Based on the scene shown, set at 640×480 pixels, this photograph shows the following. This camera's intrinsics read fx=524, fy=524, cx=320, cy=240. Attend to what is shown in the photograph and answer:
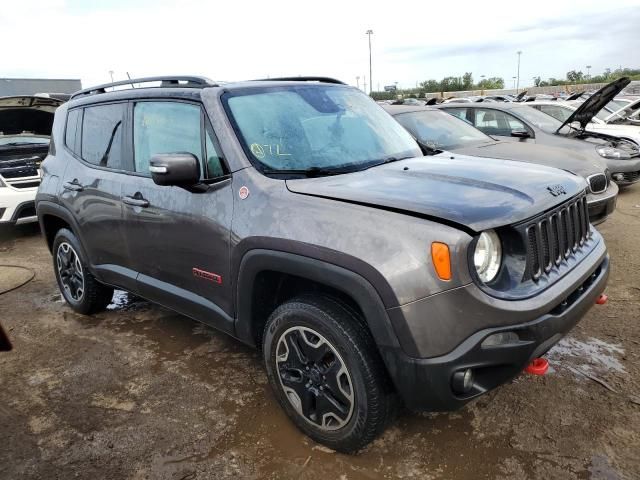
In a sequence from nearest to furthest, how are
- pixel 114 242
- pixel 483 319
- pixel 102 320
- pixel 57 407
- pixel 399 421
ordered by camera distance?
pixel 483 319 < pixel 399 421 < pixel 57 407 < pixel 114 242 < pixel 102 320

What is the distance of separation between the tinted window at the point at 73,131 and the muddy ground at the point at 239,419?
154 cm

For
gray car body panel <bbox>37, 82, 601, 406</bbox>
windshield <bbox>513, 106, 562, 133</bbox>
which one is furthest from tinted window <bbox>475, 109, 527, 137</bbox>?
gray car body panel <bbox>37, 82, 601, 406</bbox>

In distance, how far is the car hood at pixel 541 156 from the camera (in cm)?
568

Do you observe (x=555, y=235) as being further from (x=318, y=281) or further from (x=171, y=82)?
(x=171, y=82)

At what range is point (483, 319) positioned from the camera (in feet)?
7.00

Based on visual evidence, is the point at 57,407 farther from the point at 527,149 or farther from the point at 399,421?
the point at 527,149

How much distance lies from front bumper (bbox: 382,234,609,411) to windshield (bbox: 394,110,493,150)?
4351 mm

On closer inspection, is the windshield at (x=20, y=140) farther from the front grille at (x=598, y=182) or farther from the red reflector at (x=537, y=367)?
the red reflector at (x=537, y=367)

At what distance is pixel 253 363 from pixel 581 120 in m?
6.58

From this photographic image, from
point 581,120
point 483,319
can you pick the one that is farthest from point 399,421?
point 581,120

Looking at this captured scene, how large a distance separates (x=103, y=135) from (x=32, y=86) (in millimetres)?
17708

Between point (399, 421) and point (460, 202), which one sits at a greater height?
point (460, 202)

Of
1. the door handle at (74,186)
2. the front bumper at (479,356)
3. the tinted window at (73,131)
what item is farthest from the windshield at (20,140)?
the front bumper at (479,356)

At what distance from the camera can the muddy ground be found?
2.55 m
